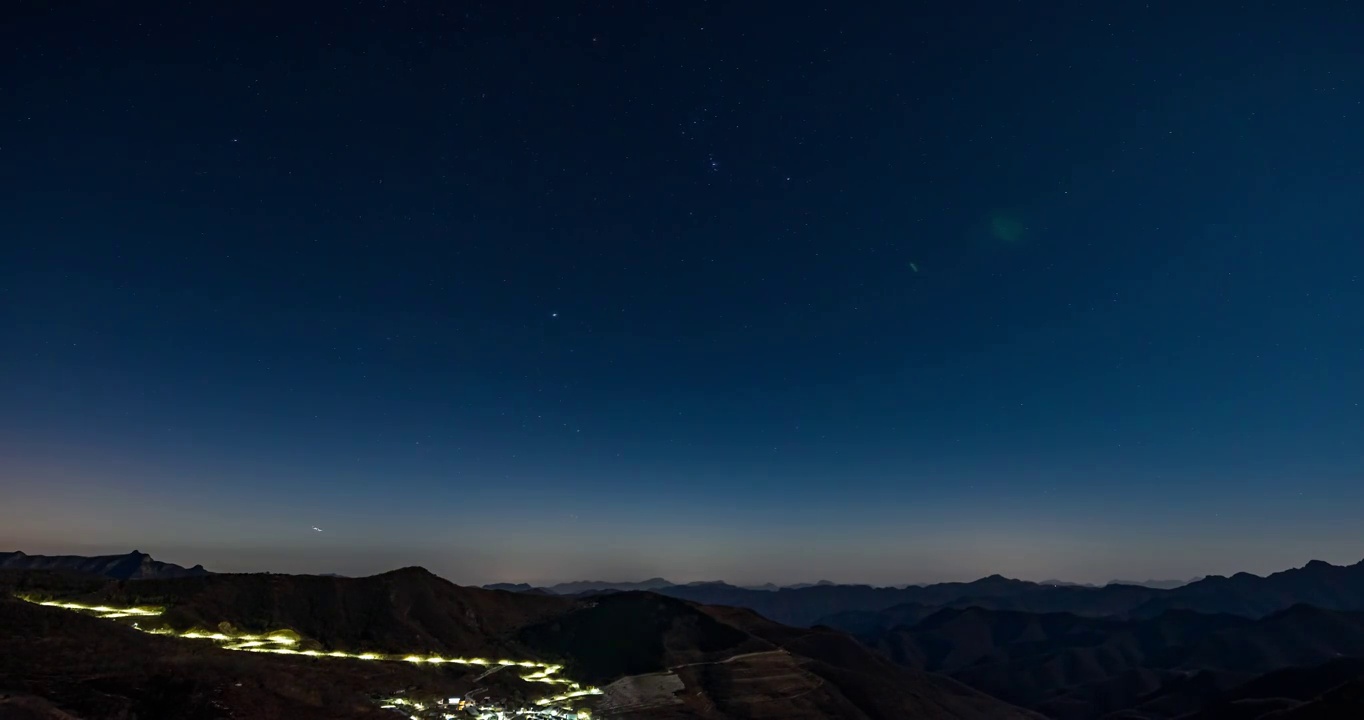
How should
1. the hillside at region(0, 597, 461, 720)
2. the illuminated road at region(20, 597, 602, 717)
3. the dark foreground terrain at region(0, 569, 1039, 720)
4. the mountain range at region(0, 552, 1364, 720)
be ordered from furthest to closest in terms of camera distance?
1. the illuminated road at region(20, 597, 602, 717)
2. the mountain range at region(0, 552, 1364, 720)
3. the dark foreground terrain at region(0, 569, 1039, 720)
4. the hillside at region(0, 597, 461, 720)

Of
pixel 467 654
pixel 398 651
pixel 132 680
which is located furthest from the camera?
pixel 467 654

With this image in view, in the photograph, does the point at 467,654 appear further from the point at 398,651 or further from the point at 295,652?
A: the point at 295,652

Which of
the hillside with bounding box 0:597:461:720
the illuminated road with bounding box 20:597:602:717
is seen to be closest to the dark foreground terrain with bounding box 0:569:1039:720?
the hillside with bounding box 0:597:461:720

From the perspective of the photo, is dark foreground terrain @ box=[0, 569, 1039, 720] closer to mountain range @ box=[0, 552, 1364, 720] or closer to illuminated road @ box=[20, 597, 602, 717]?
mountain range @ box=[0, 552, 1364, 720]

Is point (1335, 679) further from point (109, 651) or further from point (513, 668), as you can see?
point (109, 651)

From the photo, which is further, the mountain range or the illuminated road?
the illuminated road

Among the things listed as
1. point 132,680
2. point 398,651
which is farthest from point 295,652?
point 132,680

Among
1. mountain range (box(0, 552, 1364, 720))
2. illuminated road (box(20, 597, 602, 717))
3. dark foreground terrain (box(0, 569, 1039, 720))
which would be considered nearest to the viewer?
dark foreground terrain (box(0, 569, 1039, 720))

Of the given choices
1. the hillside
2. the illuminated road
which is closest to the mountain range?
the hillside

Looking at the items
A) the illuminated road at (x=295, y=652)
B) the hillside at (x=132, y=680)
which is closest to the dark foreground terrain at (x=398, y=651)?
the hillside at (x=132, y=680)
